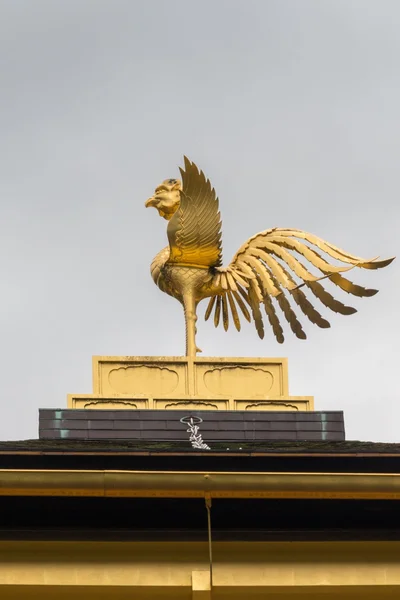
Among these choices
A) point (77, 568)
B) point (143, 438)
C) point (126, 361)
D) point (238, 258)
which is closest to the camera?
point (77, 568)

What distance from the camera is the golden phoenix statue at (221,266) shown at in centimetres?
2506

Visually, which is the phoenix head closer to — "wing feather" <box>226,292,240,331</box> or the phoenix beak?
the phoenix beak

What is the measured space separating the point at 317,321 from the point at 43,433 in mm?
5134

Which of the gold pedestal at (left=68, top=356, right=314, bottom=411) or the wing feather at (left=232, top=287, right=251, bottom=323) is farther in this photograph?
the wing feather at (left=232, top=287, right=251, bottom=323)

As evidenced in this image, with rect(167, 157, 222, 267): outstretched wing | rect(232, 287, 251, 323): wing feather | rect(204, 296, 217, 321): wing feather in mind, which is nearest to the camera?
rect(167, 157, 222, 267): outstretched wing

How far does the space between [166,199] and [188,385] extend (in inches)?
152

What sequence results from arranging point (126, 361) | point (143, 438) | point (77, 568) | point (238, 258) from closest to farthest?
point (77, 568) → point (143, 438) → point (126, 361) → point (238, 258)

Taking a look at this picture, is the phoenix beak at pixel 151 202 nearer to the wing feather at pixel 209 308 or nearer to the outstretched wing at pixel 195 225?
the outstretched wing at pixel 195 225

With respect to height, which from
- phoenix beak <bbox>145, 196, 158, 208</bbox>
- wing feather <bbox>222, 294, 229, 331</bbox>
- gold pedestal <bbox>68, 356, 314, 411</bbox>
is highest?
phoenix beak <bbox>145, 196, 158, 208</bbox>

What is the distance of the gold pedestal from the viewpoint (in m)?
23.8

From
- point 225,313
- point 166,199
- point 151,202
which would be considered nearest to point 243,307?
point 225,313

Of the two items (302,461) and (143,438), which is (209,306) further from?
(302,461)

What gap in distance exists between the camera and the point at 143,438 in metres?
22.7

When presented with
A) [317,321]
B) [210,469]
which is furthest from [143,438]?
[210,469]
